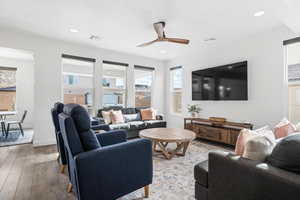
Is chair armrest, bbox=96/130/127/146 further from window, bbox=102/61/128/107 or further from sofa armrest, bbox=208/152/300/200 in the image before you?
window, bbox=102/61/128/107

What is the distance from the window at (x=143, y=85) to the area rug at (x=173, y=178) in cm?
274

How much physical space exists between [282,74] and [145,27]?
9.39ft

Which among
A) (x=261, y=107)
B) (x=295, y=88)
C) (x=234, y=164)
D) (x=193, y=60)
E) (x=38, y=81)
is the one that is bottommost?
Result: (x=234, y=164)

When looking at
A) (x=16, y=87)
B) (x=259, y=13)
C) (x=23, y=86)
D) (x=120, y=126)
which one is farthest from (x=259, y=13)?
(x=16, y=87)

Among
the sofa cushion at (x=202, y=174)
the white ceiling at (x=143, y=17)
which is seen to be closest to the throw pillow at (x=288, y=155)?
the sofa cushion at (x=202, y=174)

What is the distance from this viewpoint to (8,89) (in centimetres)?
549

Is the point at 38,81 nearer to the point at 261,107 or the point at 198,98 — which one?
the point at 198,98

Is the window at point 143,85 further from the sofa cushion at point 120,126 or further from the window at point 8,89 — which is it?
the window at point 8,89

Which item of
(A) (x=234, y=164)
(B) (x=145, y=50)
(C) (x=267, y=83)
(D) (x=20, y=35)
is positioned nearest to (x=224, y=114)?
(C) (x=267, y=83)

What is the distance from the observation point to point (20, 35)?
140 inches

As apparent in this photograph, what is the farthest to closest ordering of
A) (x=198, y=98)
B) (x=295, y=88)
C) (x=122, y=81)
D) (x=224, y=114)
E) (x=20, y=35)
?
(x=122, y=81) → (x=198, y=98) → (x=224, y=114) → (x=20, y=35) → (x=295, y=88)

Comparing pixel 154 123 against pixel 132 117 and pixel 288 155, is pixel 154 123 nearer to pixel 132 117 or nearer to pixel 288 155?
pixel 132 117

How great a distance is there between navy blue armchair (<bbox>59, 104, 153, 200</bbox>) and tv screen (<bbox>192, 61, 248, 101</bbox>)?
10.0 feet

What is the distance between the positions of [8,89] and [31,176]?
15.8 ft
